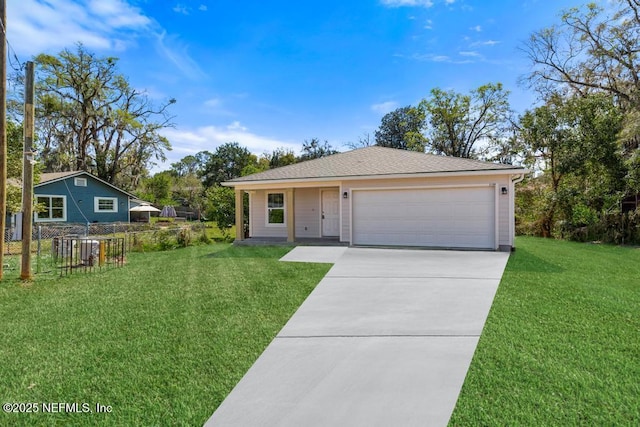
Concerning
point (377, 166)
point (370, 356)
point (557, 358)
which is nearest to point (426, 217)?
point (377, 166)

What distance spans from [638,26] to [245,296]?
21246 millimetres

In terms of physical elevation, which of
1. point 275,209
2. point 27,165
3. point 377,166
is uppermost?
point 377,166

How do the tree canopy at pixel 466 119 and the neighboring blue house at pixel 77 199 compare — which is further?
the tree canopy at pixel 466 119

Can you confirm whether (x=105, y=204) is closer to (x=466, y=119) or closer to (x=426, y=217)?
→ (x=426, y=217)

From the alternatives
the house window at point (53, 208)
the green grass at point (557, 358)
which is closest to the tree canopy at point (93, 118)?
the house window at point (53, 208)

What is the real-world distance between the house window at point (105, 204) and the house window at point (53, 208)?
1.98 metres

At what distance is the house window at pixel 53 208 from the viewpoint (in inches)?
846

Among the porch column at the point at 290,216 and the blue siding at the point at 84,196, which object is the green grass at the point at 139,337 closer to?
the porch column at the point at 290,216

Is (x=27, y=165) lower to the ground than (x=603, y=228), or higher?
higher

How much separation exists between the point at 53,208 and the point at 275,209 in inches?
625

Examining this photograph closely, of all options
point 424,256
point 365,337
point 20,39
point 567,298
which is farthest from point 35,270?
point 567,298

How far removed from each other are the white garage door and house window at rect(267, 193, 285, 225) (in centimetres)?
377

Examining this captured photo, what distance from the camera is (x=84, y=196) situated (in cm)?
2356

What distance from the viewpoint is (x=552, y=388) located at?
3.18 metres
